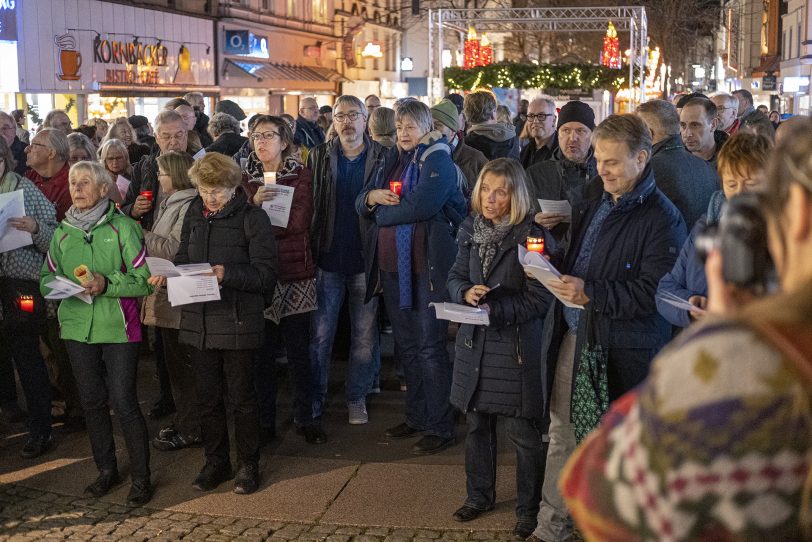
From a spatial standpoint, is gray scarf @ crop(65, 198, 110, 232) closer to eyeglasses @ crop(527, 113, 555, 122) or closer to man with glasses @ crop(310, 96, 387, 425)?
man with glasses @ crop(310, 96, 387, 425)

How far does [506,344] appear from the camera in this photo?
5.79 m

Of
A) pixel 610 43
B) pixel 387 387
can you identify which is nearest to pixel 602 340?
pixel 387 387

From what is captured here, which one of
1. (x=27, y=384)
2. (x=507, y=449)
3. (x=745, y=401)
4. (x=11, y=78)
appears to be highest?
(x=11, y=78)

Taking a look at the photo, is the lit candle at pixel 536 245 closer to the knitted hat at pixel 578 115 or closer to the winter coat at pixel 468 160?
the knitted hat at pixel 578 115

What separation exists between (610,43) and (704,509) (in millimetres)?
28468

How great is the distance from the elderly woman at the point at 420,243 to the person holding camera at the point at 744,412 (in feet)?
18.1

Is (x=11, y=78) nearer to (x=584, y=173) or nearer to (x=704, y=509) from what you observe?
(x=584, y=173)

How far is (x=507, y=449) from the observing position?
24.7ft

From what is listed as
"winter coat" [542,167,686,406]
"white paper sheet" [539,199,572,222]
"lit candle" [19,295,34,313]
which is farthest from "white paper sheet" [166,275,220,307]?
"winter coat" [542,167,686,406]

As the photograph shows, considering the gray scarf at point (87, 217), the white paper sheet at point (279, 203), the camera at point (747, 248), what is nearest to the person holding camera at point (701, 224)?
the camera at point (747, 248)

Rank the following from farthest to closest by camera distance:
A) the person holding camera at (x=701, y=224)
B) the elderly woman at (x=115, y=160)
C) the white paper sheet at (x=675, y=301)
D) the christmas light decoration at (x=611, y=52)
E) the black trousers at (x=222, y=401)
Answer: the christmas light decoration at (x=611, y=52)
the elderly woman at (x=115, y=160)
the black trousers at (x=222, y=401)
the person holding camera at (x=701, y=224)
the white paper sheet at (x=675, y=301)

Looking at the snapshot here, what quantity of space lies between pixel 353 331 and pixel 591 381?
337 cm

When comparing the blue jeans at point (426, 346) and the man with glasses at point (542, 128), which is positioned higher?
the man with glasses at point (542, 128)

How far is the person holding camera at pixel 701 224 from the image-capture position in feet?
15.6
